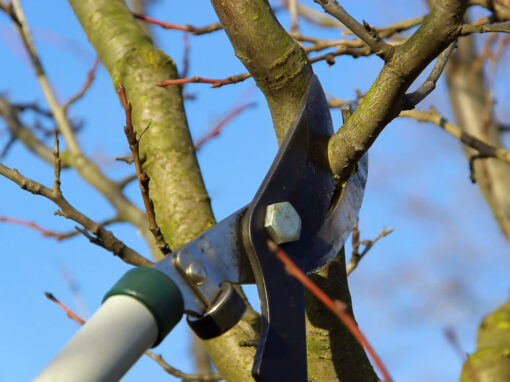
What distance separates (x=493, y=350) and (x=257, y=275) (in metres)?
1.31

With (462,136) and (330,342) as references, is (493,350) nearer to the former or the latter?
(462,136)

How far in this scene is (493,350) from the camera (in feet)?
7.91

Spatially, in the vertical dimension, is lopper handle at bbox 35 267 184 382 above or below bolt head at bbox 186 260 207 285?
below

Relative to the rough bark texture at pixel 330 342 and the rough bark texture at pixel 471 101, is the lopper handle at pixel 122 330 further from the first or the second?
the rough bark texture at pixel 471 101

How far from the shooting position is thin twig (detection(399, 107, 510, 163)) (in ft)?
8.00

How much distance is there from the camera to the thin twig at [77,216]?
5.64 ft

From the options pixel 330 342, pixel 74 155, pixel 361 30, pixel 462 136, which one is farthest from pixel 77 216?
pixel 74 155

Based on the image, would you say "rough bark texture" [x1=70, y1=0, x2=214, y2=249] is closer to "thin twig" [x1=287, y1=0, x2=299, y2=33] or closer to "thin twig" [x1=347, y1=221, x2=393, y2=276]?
"thin twig" [x1=347, y1=221, x2=393, y2=276]

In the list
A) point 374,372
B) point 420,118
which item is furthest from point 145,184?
point 420,118

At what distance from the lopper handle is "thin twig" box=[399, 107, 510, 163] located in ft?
4.53

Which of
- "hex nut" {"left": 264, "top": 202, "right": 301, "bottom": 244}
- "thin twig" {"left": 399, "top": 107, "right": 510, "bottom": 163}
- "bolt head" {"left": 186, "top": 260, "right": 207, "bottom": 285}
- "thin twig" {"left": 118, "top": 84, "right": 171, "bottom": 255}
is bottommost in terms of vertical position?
"bolt head" {"left": 186, "top": 260, "right": 207, "bottom": 285}

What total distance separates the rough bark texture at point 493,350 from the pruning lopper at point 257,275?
2.87ft

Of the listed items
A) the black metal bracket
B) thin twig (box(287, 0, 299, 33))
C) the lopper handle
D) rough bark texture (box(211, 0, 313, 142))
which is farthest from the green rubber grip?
thin twig (box(287, 0, 299, 33))

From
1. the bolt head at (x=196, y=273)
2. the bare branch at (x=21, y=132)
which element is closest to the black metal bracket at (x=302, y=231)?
the bolt head at (x=196, y=273)
